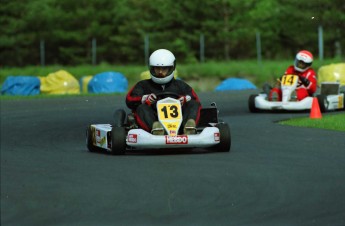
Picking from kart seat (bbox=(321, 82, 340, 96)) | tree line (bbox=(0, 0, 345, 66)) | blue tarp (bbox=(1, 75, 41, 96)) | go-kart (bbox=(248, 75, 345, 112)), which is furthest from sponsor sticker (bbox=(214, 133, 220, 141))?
tree line (bbox=(0, 0, 345, 66))

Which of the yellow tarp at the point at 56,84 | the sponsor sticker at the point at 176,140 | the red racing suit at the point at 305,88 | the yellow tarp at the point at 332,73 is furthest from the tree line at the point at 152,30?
the sponsor sticker at the point at 176,140

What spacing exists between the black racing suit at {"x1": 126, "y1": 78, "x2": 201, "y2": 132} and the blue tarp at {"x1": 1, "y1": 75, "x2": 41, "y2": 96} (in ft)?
54.1

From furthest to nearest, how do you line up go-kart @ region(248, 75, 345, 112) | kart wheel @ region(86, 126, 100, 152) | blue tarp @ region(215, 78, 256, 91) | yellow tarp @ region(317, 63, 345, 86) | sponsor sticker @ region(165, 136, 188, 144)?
1. blue tarp @ region(215, 78, 256, 91)
2. yellow tarp @ region(317, 63, 345, 86)
3. go-kart @ region(248, 75, 345, 112)
4. kart wheel @ region(86, 126, 100, 152)
5. sponsor sticker @ region(165, 136, 188, 144)

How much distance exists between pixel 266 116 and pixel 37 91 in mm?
12044

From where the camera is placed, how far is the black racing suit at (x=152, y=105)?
41.2ft

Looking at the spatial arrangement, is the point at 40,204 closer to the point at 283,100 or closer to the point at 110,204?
the point at 110,204

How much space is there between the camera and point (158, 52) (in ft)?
43.5

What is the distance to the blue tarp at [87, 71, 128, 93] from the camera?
99.3 feet

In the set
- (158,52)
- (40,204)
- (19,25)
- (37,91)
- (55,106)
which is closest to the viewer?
(40,204)

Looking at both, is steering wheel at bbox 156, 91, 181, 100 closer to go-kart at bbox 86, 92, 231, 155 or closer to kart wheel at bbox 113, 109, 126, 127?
go-kart at bbox 86, 92, 231, 155

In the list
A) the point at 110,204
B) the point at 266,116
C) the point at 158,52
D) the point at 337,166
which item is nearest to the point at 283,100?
the point at 266,116

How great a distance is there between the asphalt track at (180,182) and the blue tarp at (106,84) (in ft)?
47.7

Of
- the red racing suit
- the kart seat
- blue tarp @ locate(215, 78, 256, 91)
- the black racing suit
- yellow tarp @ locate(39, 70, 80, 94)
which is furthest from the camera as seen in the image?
blue tarp @ locate(215, 78, 256, 91)

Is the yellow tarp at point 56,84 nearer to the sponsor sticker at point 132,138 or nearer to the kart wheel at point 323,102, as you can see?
the kart wheel at point 323,102
